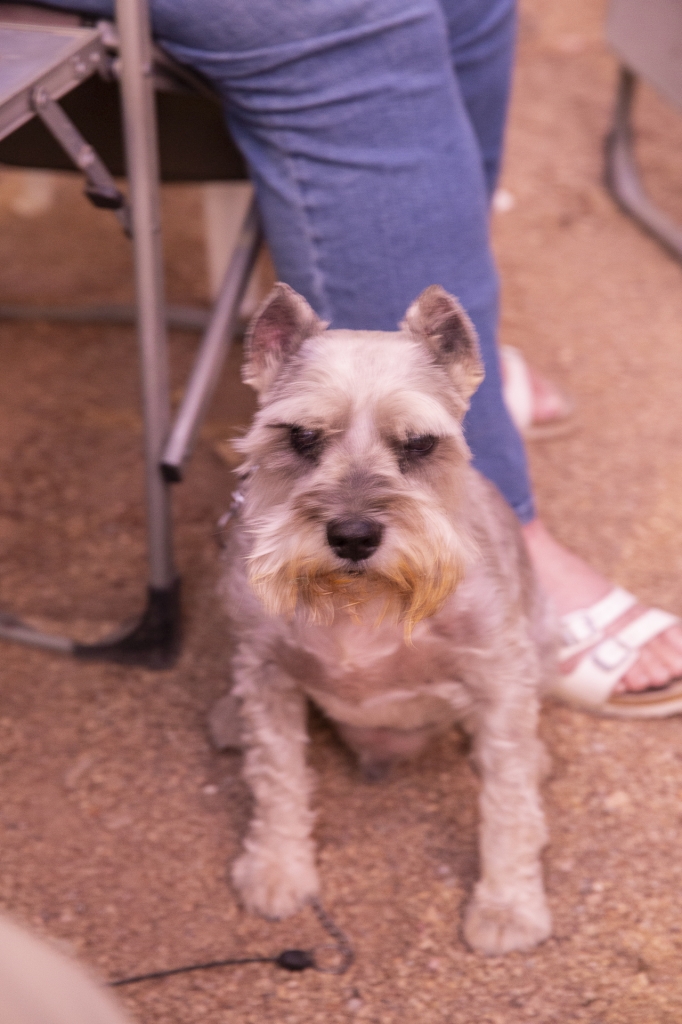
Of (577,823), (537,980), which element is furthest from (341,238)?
(537,980)

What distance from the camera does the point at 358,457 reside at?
64.8 inches

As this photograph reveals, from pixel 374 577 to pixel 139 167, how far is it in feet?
3.49

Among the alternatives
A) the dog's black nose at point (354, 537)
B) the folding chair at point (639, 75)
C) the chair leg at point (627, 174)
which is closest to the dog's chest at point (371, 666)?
the dog's black nose at point (354, 537)

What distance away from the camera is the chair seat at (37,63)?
1.81 m

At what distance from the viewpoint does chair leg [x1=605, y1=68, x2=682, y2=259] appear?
4320 millimetres

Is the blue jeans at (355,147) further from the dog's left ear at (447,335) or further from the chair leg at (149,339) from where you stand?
the dog's left ear at (447,335)

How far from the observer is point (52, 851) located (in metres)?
2.13

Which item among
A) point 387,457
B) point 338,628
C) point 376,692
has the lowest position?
point 376,692

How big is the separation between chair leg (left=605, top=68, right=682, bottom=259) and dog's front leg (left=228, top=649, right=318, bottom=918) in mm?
3018

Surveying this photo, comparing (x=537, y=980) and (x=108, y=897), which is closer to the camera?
(x=537, y=980)

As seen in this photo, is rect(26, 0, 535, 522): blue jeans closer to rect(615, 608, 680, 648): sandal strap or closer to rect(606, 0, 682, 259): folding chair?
rect(615, 608, 680, 648): sandal strap

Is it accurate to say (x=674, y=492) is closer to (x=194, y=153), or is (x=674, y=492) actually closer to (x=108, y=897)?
(x=194, y=153)

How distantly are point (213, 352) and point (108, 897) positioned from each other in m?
1.23

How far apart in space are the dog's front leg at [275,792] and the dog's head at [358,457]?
34cm
